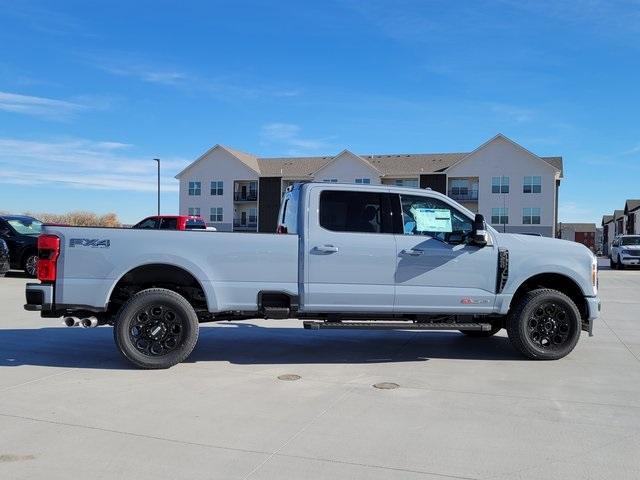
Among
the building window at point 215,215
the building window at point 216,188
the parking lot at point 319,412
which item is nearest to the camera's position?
the parking lot at point 319,412

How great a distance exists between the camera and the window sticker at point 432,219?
7.09m

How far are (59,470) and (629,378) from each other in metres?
5.73

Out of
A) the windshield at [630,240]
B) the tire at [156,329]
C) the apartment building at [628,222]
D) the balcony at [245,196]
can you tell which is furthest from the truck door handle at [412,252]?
the apartment building at [628,222]

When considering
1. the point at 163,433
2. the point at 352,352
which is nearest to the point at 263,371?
the point at 352,352

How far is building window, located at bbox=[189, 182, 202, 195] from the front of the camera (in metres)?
69.1

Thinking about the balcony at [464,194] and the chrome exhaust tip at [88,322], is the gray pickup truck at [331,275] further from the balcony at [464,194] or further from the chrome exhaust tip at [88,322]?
the balcony at [464,194]

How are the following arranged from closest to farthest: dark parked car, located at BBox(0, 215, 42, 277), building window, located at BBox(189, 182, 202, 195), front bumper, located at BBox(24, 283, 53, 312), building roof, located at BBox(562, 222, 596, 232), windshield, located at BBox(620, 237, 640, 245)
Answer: front bumper, located at BBox(24, 283, 53, 312)
dark parked car, located at BBox(0, 215, 42, 277)
windshield, located at BBox(620, 237, 640, 245)
building window, located at BBox(189, 182, 202, 195)
building roof, located at BBox(562, 222, 596, 232)

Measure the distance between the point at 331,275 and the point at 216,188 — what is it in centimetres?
6320

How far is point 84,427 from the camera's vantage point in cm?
475

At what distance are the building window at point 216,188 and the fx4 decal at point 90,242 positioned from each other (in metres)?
62.6

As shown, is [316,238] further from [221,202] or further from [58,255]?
[221,202]

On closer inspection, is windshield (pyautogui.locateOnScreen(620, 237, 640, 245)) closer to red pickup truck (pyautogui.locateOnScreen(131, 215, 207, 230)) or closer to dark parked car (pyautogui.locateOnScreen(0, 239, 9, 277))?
red pickup truck (pyautogui.locateOnScreen(131, 215, 207, 230))

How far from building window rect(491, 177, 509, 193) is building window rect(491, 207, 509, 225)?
1.75 meters

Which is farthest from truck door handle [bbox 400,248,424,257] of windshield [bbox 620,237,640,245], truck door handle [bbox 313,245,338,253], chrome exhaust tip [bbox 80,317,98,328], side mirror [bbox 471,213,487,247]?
windshield [bbox 620,237,640,245]
